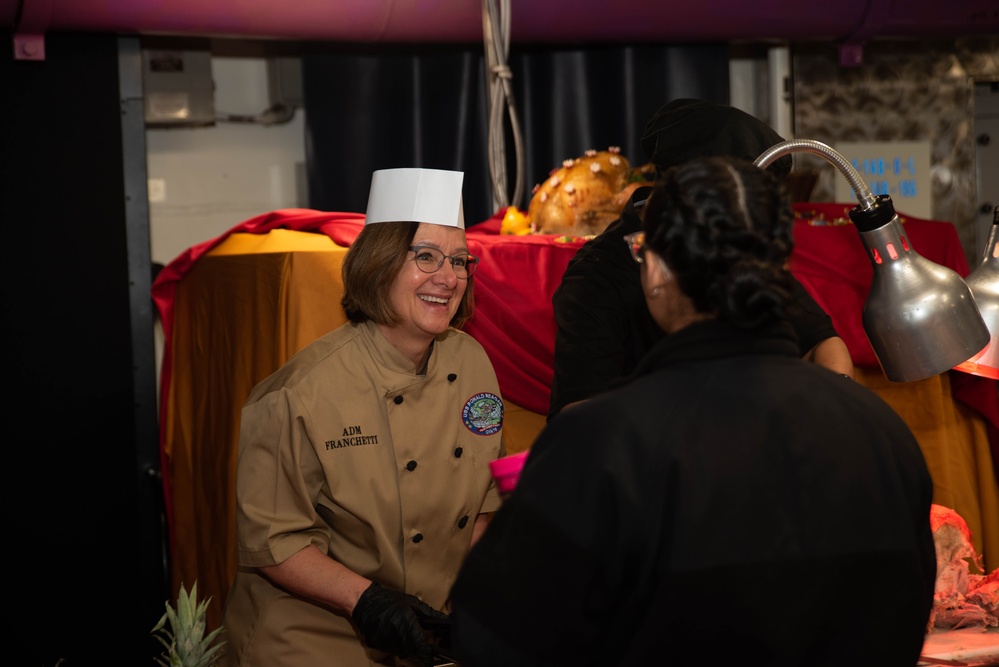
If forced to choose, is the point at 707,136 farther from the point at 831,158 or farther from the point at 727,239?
the point at 727,239

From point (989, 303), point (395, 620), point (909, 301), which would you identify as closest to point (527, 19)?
point (989, 303)

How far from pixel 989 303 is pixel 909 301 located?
35cm

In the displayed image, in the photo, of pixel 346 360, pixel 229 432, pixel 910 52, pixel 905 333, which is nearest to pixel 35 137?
pixel 229 432

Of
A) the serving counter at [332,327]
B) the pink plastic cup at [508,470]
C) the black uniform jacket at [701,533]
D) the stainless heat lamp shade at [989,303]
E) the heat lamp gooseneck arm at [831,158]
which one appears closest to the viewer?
the black uniform jacket at [701,533]

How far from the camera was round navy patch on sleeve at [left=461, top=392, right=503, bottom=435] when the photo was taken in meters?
2.13

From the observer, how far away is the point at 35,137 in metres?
3.45

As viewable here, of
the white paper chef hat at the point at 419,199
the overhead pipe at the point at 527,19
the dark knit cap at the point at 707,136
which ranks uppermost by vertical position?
the overhead pipe at the point at 527,19

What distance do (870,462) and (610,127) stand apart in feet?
10.8

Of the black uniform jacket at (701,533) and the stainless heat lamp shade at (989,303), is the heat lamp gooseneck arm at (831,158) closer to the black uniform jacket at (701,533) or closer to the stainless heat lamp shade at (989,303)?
the stainless heat lamp shade at (989,303)

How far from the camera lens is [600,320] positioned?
6.28ft

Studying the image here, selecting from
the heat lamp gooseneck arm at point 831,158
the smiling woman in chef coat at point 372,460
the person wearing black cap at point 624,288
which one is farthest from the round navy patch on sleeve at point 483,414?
the heat lamp gooseneck arm at point 831,158

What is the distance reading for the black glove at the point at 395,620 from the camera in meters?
1.71

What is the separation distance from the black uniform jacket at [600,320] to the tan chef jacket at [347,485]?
0.28m

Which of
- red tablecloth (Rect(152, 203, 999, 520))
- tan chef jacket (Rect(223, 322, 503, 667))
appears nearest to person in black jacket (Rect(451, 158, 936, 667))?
tan chef jacket (Rect(223, 322, 503, 667))
